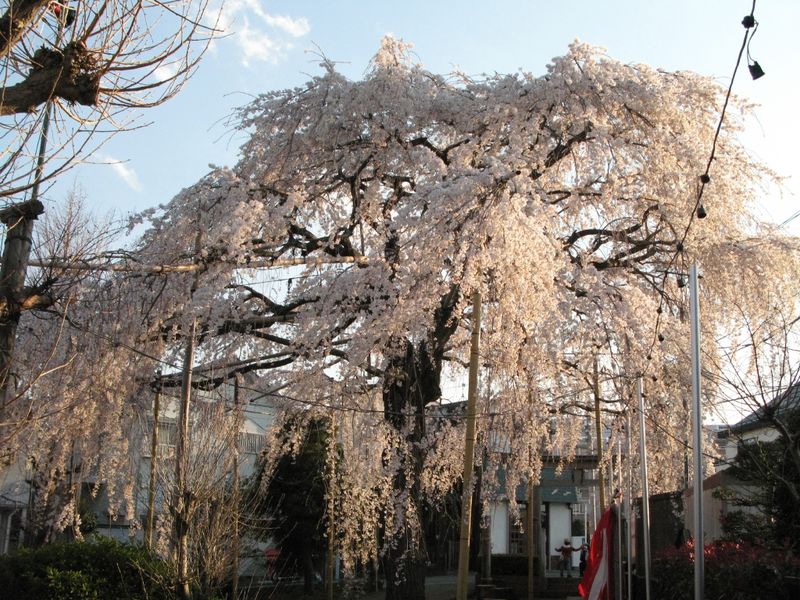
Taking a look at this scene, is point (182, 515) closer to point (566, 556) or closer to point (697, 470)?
point (697, 470)

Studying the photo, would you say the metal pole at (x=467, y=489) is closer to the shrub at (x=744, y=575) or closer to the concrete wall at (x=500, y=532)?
the shrub at (x=744, y=575)

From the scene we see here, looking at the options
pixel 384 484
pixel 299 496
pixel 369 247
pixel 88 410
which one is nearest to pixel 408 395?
pixel 384 484

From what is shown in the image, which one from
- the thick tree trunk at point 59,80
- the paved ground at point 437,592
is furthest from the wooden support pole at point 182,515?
the paved ground at point 437,592

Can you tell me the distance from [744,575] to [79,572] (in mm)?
8953

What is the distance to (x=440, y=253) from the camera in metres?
11.1

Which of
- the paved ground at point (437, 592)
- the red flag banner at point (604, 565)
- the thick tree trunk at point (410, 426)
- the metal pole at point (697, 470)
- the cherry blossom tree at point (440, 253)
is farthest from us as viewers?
the paved ground at point (437, 592)

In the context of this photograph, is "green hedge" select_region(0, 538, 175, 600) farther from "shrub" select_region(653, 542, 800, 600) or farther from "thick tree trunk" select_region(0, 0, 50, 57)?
"thick tree trunk" select_region(0, 0, 50, 57)

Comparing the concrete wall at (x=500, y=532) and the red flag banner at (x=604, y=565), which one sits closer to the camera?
the red flag banner at (x=604, y=565)

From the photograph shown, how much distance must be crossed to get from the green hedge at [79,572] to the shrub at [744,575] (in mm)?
6759

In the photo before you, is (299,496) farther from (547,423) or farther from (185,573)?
(185,573)

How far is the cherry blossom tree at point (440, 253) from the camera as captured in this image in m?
11.5

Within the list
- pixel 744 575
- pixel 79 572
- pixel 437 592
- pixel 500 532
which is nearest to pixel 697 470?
pixel 744 575

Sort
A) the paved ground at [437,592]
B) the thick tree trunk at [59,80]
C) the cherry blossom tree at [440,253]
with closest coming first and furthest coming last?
the thick tree trunk at [59,80], the cherry blossom tree at [440,253], the paved ground at [437,592]

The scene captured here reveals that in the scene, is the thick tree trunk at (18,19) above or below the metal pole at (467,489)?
above
